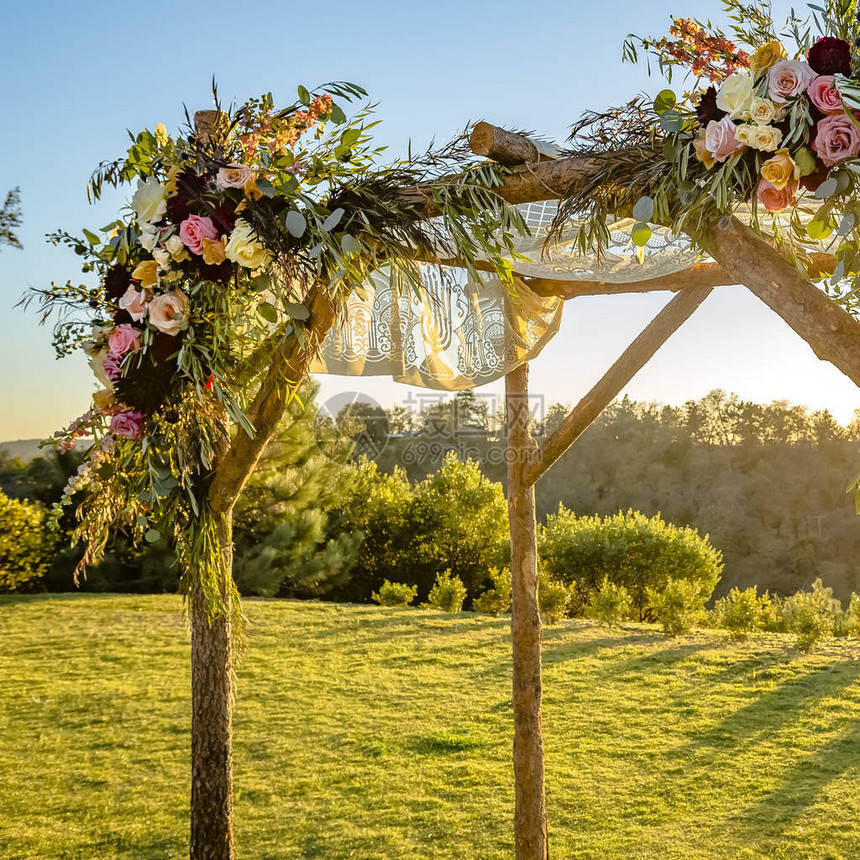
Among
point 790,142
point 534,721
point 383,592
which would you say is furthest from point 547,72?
point 383,592

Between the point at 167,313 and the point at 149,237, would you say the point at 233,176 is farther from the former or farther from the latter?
the point at 167,313

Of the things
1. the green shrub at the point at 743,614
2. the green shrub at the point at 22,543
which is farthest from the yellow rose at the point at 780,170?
the green shrub at the point at 22,543

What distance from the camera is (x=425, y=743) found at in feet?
13.6

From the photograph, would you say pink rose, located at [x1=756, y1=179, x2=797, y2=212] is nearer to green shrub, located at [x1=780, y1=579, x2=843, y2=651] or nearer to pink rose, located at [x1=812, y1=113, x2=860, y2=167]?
pink rose, located at [x1=812, y1=113, x2=860, y2=167]

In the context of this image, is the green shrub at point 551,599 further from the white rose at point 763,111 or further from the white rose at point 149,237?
the white rose at point 763,111

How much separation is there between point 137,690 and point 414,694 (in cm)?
180

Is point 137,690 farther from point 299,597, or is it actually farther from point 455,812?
point 299,597

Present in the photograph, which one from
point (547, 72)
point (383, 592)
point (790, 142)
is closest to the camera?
point (790, 142)

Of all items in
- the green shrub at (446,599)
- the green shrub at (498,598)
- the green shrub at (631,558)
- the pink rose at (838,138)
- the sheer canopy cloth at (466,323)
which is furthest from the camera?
the green shrub at (631,558)

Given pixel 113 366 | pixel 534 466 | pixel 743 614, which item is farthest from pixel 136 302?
pixel 743 614

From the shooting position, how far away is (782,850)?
115 inches

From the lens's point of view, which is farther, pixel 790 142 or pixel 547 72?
pixel 547 72

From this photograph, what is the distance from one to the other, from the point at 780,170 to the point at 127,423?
5.01 ft

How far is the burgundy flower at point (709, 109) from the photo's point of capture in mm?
1456
